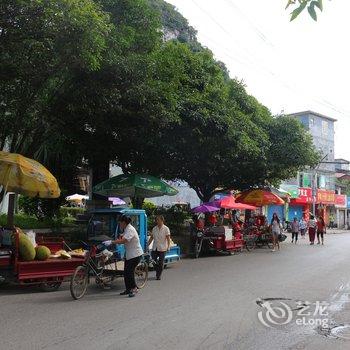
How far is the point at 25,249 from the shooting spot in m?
10.5

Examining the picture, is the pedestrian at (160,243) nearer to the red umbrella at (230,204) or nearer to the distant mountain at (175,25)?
the red umbrella at (230,204)

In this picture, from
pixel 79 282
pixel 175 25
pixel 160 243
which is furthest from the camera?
pixel 175 25

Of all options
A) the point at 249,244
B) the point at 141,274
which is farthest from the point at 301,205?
the point at 141,274

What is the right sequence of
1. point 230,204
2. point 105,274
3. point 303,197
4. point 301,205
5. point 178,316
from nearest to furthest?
point 178,316 < point 105,274 < point 230,204 < point 303,197 < point 301,205

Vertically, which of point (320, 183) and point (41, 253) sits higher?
point (320, 183)

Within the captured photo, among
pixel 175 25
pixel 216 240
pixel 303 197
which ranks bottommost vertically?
pixel 216 240

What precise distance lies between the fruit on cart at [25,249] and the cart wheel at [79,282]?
137 cm

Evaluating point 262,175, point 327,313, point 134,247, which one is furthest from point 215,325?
point 262,175

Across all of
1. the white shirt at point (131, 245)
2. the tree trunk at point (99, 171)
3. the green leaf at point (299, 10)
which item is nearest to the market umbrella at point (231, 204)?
the tree trunk at point (99, 171)

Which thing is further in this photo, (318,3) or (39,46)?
(39,46)

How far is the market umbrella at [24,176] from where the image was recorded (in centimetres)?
1127

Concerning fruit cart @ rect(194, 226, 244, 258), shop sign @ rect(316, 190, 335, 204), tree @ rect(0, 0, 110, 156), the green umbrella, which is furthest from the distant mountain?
tree @ rect(0, 0, 110, 156)

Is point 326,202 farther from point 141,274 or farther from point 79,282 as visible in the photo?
point 79,282

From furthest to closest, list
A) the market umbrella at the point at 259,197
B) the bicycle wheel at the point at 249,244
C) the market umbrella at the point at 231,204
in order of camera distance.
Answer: the market umbrella at the point at 259,197 < the market umbrella at the point at 231,204 < the bicycle wheel at the point at 249,244
